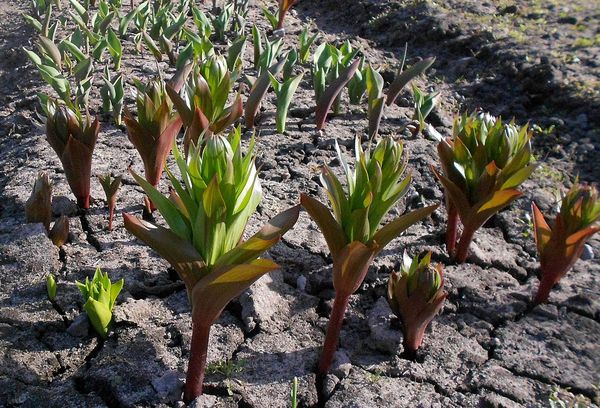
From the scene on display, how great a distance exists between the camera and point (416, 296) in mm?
2148

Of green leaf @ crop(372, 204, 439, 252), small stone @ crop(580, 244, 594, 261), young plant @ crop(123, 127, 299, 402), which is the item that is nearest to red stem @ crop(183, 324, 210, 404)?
young plant @ crop(123, 127, 299, 402)

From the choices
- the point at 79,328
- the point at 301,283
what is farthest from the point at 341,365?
the point at 79,328

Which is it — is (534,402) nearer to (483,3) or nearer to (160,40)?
(160,40)

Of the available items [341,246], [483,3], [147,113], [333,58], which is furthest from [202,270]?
[483,3]

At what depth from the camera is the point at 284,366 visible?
2.21 meters

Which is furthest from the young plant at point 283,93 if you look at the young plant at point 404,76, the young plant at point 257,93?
the young plant at point 404,76

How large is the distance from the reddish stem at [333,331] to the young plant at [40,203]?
53.1 inches

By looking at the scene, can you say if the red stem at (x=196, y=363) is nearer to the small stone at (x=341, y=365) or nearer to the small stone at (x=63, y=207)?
the small stone at (x=341, y=365)

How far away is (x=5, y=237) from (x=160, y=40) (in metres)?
2.27

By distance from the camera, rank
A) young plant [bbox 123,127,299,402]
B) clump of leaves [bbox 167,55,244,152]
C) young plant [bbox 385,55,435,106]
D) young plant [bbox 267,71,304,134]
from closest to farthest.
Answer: young plant [bbox 123,127,299,402] < clump of leaves [bbox 167,55,244,152] < young plant [bbox 267,71,304,134] < young plant [bbox 385,55,435,106]

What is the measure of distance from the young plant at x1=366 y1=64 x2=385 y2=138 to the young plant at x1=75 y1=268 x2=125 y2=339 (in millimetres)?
1869

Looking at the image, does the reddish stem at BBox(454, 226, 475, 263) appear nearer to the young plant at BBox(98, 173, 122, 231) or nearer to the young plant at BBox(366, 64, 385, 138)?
the young plant at BBox(366, 64, 385, 138)

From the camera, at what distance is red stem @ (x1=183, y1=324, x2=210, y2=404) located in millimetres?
1833

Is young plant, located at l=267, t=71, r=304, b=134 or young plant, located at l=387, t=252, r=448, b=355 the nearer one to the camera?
young plant, located at l=387, t=252, r=448, b=355
